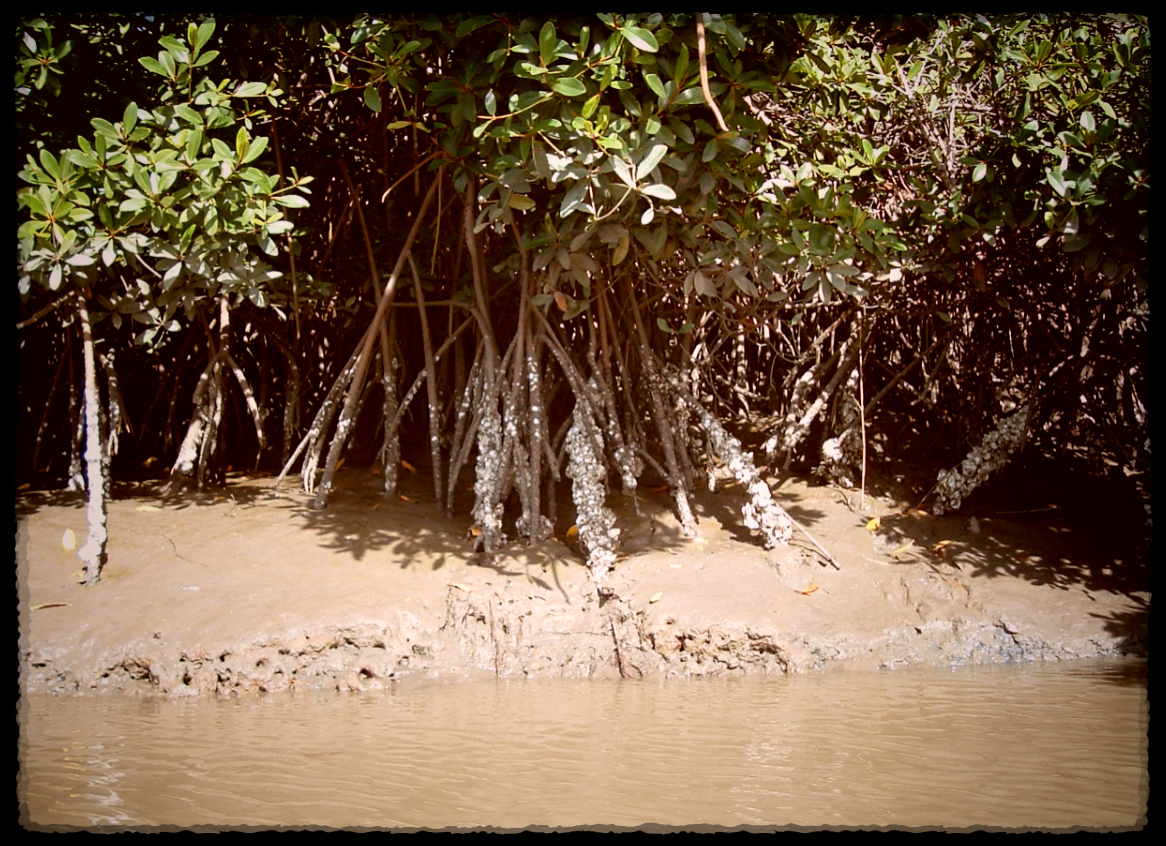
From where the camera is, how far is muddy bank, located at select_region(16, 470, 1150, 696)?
430cm

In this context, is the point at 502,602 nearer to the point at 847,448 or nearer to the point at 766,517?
the point at 766,517

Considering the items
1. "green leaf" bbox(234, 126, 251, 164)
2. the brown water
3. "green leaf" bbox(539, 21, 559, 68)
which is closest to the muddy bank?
the brown water

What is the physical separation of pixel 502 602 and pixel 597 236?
173 centimetres

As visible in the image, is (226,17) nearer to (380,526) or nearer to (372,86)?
(372,86)

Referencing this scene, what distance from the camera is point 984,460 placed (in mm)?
5531

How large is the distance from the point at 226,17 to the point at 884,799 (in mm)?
4598

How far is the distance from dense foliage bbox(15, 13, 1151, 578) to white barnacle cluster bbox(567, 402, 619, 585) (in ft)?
0.04

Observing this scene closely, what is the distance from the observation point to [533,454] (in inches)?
202

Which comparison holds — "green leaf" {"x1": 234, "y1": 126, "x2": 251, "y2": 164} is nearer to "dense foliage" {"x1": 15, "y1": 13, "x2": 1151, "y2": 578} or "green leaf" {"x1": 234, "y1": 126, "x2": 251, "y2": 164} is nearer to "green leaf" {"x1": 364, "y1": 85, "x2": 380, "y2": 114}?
"dense foliage" {"x1": 15, "y1": 13, "x2": 1151, "y2": 578}

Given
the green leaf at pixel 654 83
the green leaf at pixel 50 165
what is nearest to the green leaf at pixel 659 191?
the green leaf at pixel 654 83

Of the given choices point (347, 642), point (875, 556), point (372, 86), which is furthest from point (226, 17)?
point (875, 556)

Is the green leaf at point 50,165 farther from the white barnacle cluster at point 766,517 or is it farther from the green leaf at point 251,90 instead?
the white barnacle cluster at point 766,517

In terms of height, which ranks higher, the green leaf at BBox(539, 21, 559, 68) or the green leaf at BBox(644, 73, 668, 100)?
the green leaf at BBox(539, 21, 559, 68)

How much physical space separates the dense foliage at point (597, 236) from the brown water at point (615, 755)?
1.25 m
